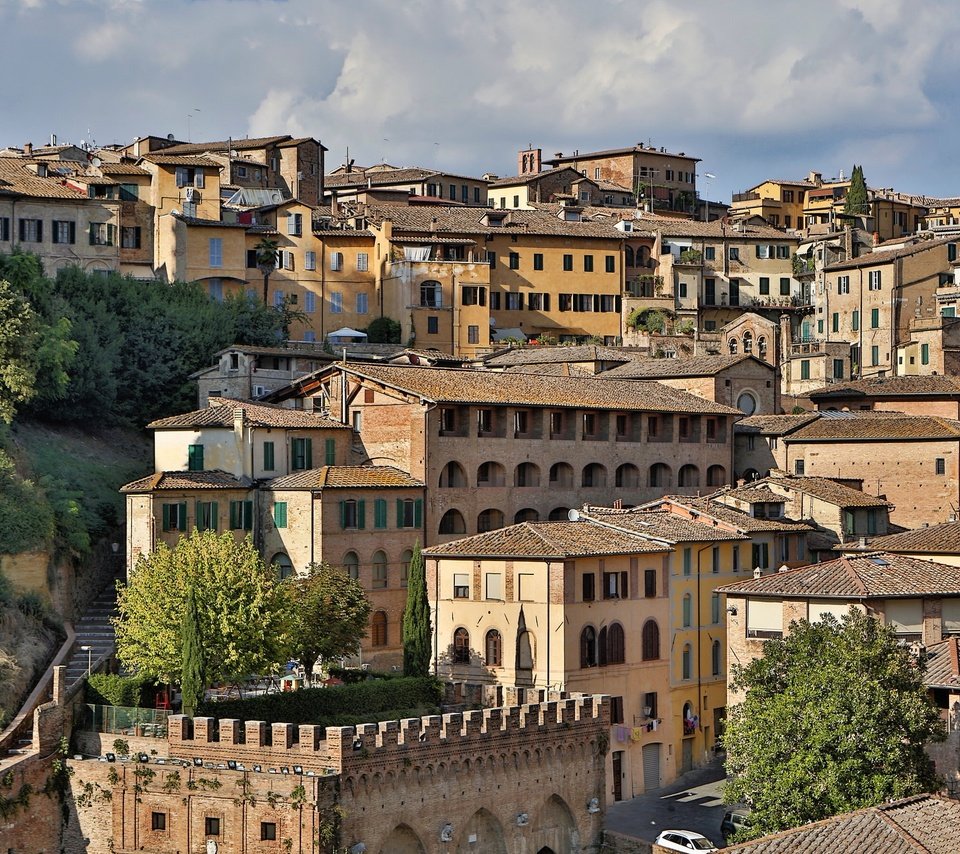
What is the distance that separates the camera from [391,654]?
63312mm

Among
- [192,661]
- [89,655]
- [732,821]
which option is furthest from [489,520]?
[732,821]

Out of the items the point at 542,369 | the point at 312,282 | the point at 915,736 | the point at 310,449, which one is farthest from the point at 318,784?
the point at 312,282

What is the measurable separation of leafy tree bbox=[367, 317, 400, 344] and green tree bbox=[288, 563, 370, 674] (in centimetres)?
3024

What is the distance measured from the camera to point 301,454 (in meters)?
65.9

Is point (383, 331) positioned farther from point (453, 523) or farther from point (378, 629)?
point (378, 629)

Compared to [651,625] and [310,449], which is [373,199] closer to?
[310,449]

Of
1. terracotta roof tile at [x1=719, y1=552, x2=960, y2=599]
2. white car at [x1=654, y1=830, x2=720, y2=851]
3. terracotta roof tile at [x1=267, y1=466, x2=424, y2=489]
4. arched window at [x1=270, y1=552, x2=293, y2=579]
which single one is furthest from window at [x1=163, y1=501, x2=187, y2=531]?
white car at [x1=654, y1=830, x2=720, y2=851]

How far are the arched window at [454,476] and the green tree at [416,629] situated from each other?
30.1 ft

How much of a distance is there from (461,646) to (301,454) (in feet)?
33.5

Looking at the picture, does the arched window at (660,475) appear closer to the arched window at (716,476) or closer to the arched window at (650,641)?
the arched window at (716,476)

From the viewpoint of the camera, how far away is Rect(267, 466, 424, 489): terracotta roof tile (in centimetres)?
6294

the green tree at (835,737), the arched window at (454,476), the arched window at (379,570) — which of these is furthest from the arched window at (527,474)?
→ the green tree at (835,737)

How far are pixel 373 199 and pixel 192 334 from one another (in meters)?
35.1

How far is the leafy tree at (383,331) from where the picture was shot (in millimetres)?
89125
